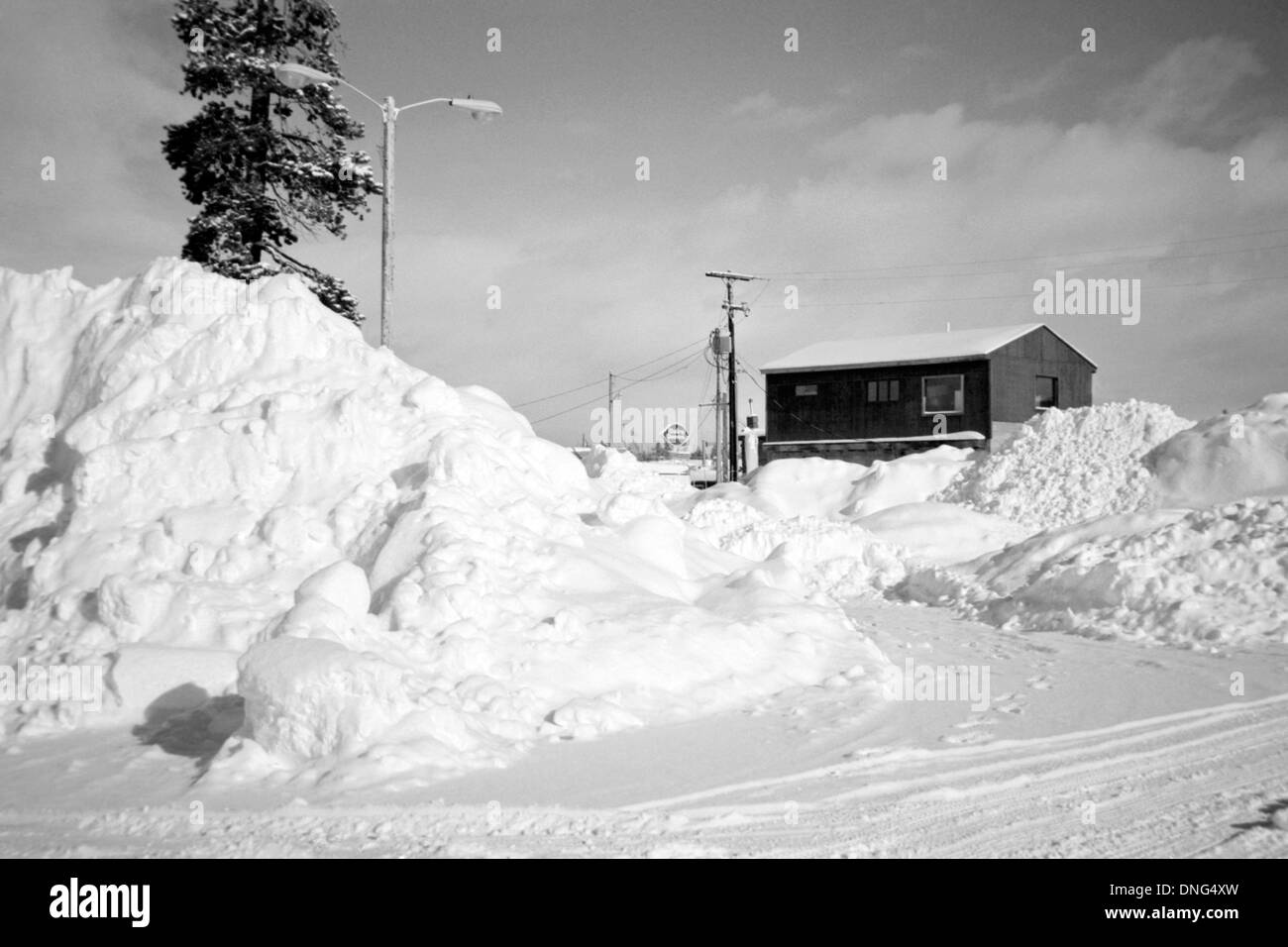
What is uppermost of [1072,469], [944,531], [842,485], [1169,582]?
[1072,469]

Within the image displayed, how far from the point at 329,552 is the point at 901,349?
84.6 ft

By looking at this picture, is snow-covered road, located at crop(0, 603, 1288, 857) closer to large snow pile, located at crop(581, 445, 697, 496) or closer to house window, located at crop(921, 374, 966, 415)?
large snow pile, located at crop(581, 445, 697, 496)

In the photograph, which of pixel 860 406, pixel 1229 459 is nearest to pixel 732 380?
pixel 860 406

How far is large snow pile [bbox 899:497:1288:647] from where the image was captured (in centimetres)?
953

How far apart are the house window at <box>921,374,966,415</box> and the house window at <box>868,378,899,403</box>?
2.96 feet

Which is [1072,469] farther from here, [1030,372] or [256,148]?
[256,148]

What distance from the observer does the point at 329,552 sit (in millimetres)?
8359

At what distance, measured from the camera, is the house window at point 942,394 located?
29031 mm

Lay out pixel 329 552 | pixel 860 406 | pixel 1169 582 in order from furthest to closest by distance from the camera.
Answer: pixel 860 406 < pixel 1169 582 < pixel 329 552

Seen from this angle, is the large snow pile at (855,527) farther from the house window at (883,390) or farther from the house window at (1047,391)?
the house window at (1047,391)

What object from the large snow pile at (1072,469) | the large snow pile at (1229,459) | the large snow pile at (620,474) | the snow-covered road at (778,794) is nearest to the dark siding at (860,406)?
the large snow pile at (1072,469)

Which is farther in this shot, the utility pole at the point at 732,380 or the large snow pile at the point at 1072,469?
the utility pole at the point at 732,380

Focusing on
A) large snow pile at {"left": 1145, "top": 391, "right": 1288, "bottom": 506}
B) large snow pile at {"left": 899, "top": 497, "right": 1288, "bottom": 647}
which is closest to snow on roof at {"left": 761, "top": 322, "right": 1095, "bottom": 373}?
large snow pile at {"left": 1145, "top": 391, "right": 1288, "bottom": 506}

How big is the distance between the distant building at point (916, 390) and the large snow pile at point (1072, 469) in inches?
273
